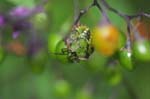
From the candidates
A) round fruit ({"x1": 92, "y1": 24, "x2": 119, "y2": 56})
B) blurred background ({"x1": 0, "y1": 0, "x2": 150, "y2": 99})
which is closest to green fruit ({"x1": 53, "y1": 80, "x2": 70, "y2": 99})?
blurred background ({"x1": 0, "y1": 0, "x2": 150, "y2": 99})

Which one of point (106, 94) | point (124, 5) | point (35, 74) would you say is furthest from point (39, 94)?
point (124, 5)

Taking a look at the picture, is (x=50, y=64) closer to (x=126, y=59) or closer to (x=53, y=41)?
(x=53, y=41)

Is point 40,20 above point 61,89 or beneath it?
above

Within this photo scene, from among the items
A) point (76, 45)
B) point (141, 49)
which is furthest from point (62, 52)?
point (141, 49)

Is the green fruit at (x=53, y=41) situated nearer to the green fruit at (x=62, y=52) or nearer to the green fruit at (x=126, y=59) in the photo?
the green fruit at (x=62, y=52)

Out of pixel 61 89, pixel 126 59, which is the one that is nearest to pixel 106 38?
pixel 126 59

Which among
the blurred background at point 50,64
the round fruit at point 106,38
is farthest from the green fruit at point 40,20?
the round fruit at point 106,38

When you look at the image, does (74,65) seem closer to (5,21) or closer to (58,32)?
(58,32)
